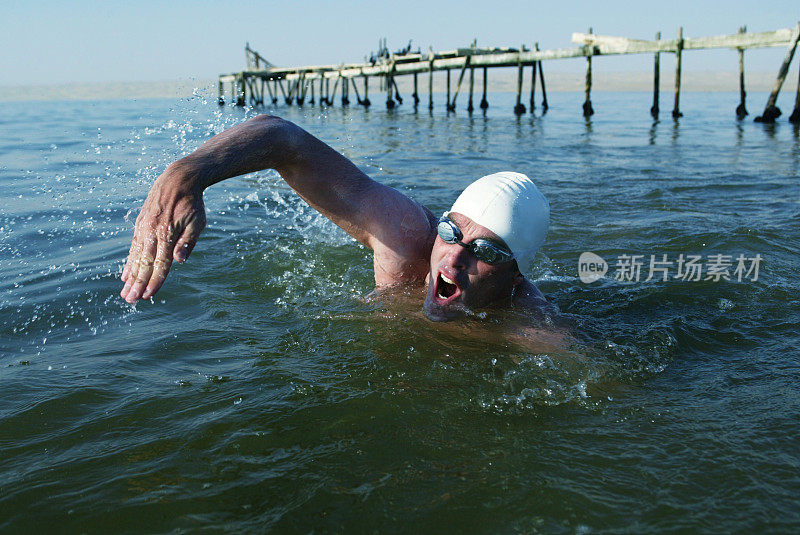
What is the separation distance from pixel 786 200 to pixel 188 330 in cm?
788

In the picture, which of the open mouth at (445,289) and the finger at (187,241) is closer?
the finger at (187,241)

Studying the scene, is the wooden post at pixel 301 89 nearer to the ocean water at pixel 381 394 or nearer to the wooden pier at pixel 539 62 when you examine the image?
the wooden pier at pixel 539 62

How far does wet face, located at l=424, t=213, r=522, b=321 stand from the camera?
3.36 m

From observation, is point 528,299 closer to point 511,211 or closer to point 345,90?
point 511,211

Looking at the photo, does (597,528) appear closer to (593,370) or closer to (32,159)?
(593,370)

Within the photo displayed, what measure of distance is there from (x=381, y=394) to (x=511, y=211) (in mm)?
1154

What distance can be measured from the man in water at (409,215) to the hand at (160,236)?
1 centimetres

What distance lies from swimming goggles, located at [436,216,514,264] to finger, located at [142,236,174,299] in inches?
61.2

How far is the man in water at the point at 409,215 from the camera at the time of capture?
2707 mm

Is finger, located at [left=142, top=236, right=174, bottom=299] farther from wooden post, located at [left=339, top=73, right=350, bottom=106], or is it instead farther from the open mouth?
wooden post, located at [left=339, top=73, right=350, bottom=106]

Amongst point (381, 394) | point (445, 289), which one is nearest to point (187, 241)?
point (381, 394)

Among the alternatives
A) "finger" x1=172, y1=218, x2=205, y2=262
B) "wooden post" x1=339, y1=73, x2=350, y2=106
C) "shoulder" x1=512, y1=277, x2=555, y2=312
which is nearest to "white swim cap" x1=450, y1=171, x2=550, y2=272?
"shoulder" x1=512, y1=277, x2=555, y2=312

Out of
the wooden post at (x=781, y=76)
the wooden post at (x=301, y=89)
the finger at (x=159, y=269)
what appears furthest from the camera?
the wooden post at (x=301, y=89)

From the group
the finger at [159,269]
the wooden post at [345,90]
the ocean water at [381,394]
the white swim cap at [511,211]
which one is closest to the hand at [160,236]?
the finger at [159,269]
